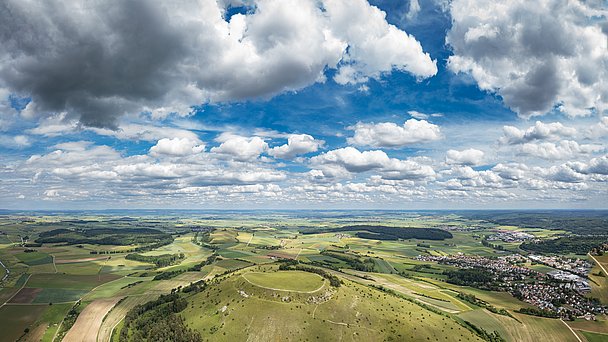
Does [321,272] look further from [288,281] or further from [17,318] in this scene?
[17,318]

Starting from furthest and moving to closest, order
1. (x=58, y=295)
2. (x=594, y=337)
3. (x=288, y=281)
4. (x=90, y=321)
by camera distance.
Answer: (x=58, y=295) → (x=288, y=281) → (x=90, y=321) → (x=594, y=337)

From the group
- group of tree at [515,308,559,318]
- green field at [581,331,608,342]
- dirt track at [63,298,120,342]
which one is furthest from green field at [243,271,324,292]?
green field at [581,331,608,342]

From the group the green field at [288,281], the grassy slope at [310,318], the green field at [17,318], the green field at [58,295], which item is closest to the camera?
the grassy slope at [310,318]

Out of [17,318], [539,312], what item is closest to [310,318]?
[539,312]

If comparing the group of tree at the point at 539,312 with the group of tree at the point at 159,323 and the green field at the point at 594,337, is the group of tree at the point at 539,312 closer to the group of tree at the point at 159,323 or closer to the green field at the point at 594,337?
the green field at the point at 594,337

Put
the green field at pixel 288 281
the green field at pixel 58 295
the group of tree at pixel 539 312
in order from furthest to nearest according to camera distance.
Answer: the green field at pixel 58 295
the group of tree at pixel 539 312
the green field at pixel 288 281

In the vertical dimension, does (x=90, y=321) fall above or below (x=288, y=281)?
below

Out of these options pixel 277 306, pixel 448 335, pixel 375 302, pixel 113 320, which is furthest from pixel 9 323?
pixel 448 335

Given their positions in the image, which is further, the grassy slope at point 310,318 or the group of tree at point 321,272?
the group of tree at point 321,272

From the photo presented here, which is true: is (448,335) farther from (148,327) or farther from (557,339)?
(148,327)

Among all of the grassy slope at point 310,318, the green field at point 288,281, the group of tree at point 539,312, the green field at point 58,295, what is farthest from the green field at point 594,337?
the green field at point 58,295
